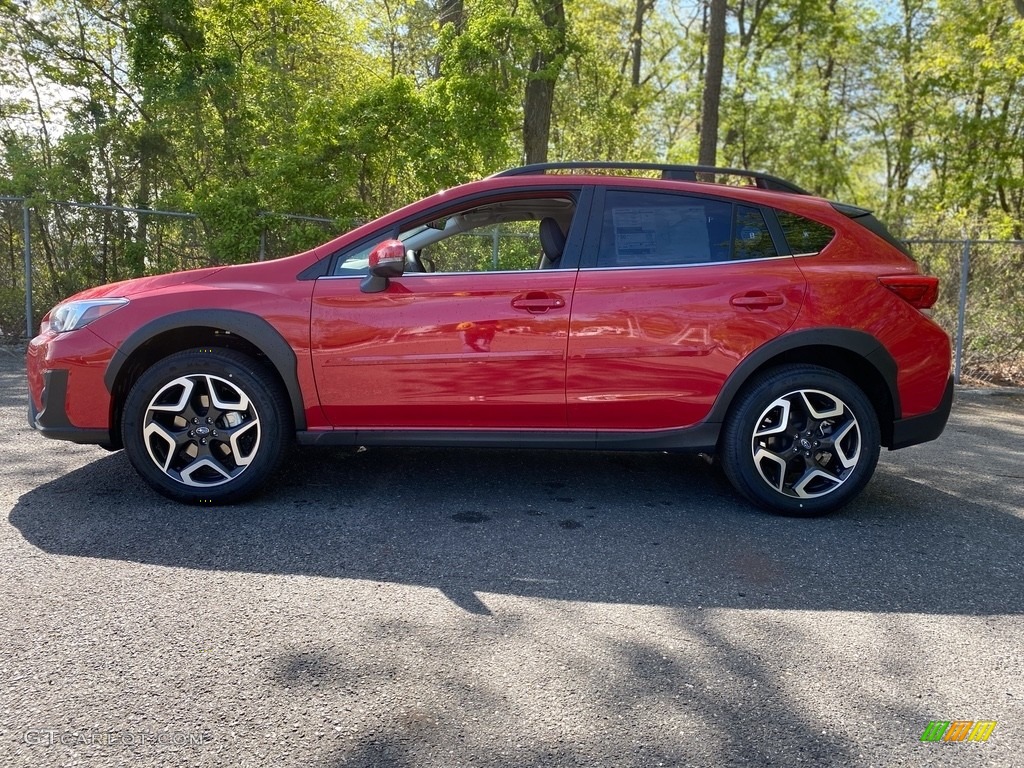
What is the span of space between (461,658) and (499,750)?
0.52m

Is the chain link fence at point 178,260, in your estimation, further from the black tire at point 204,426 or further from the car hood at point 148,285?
the black tire at point 204,426

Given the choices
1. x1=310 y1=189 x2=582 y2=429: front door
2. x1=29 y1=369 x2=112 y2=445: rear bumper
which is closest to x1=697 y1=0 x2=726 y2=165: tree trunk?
x1=310 y1=189 x2=582 y2=429: front door

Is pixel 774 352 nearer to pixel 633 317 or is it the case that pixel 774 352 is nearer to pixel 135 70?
pixel 633 317

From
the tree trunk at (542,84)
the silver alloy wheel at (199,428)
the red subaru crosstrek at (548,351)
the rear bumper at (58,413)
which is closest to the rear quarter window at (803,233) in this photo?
the red subaru crosstrek at (548,351)

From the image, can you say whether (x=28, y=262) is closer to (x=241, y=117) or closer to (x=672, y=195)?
(x=241, y=117)

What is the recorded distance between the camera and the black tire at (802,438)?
4105 mm

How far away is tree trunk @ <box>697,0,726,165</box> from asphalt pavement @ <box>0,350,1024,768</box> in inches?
382

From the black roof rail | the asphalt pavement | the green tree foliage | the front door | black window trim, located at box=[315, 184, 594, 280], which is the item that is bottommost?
the asphalt pavement

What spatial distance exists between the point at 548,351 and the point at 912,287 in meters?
1.93

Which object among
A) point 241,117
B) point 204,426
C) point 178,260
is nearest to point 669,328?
point 204,426

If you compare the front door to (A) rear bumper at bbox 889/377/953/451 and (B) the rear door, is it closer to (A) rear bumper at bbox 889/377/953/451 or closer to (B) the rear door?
(B) the rear door

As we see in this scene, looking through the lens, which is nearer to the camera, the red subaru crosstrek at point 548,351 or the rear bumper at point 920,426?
the red subaru crosstrek at point 548,351

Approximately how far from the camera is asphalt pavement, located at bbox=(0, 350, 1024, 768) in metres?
2.20

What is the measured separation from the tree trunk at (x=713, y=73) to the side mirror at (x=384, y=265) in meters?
10.4
